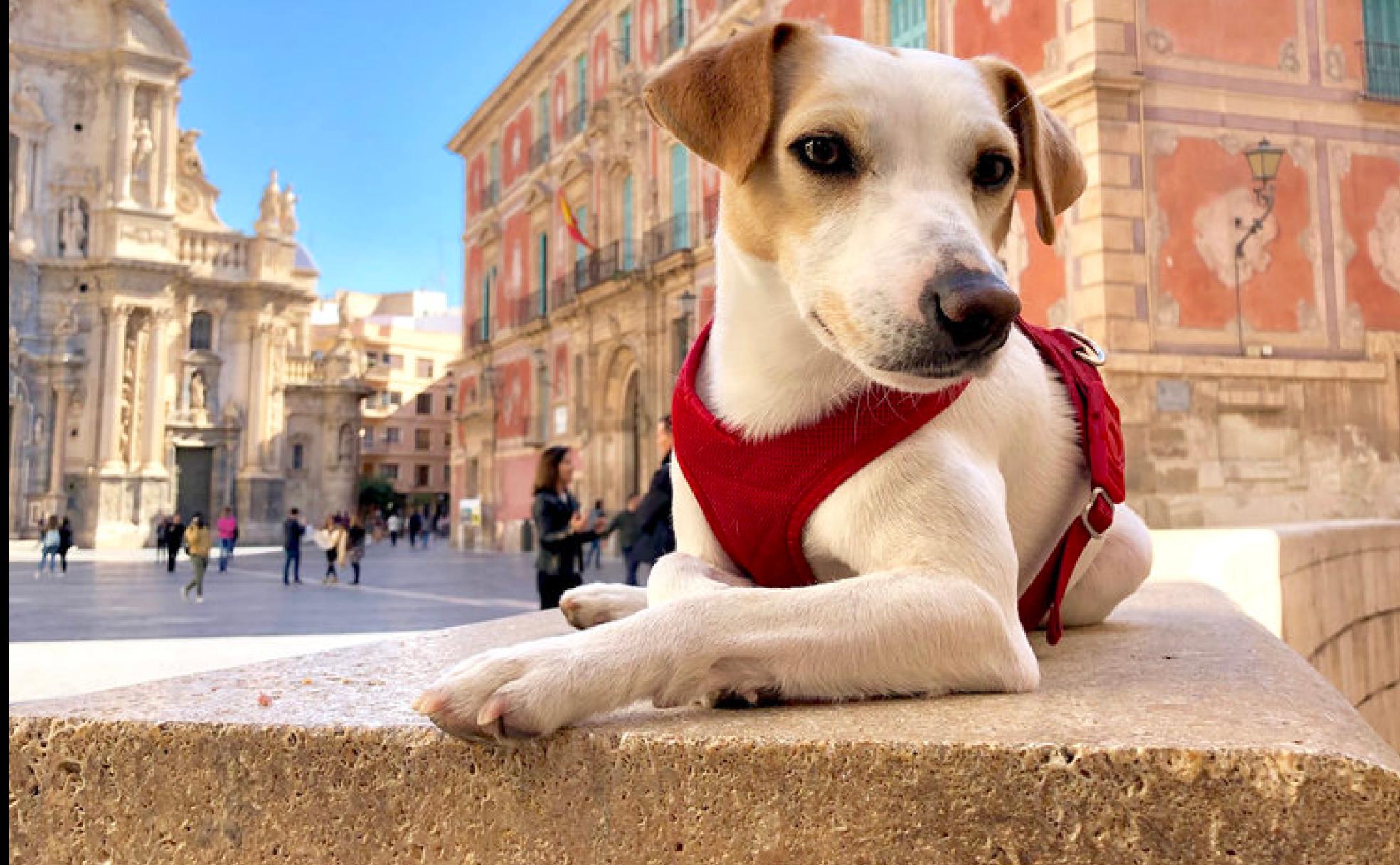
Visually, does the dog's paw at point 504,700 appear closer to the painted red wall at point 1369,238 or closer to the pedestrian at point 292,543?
the painted red wall at point 1369,238

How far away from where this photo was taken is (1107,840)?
1.19 m

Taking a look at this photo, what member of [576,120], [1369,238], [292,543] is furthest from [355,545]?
[1369,238]

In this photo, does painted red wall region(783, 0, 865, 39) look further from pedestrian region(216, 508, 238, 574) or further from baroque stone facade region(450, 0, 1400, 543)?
pedestrian region(216, 508, 238, 574)

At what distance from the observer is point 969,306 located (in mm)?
1340

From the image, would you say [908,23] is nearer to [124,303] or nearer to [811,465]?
[811,465]

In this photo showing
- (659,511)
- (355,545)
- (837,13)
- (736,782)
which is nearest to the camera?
(736,782)

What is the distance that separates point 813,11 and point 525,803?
16.9 meters

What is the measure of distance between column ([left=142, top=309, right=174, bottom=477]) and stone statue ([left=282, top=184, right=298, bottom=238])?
6.35m

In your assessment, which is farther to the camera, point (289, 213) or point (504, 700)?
point (289, 213)

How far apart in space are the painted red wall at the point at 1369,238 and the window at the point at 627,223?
14.1 meters

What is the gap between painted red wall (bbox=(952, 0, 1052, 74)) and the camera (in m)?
12.5

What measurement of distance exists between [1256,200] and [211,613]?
518 inches

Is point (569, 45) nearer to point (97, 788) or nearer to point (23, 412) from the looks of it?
point (23, 412)

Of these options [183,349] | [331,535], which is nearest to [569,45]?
[331,535]
